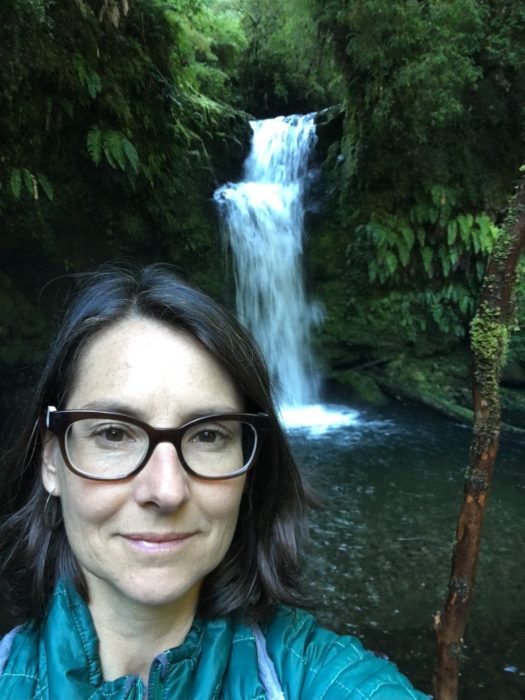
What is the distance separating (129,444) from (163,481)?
0.36 feet

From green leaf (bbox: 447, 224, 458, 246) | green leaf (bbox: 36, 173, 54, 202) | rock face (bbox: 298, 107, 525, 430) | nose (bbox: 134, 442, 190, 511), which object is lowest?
nose (bbox: 134, 442, 190, 511)

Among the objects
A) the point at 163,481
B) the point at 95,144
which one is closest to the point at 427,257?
the point at 95,144

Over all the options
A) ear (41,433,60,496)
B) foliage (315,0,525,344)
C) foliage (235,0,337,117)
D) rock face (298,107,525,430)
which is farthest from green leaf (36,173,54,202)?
foliage (235,0,337,117)

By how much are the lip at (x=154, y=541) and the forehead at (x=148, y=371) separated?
0.25 metres

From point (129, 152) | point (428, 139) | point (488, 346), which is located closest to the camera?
point (488, 346)

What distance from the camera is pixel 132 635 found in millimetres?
1096

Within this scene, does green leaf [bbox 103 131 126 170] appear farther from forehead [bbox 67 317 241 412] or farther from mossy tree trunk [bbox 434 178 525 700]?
forehead [bbox 67 317 241 412]

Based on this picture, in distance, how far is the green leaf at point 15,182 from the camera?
6238 millimetres

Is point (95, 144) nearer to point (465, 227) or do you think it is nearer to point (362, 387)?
point (362, 387)

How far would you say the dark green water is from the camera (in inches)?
127

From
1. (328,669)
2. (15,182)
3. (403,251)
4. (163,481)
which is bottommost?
(328,669)

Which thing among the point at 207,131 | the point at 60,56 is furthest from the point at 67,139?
the point at 207,131

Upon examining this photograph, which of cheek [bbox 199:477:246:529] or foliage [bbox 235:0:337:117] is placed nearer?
cheek [bbox 199:477:246:529]

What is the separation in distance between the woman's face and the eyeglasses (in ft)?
0.06
